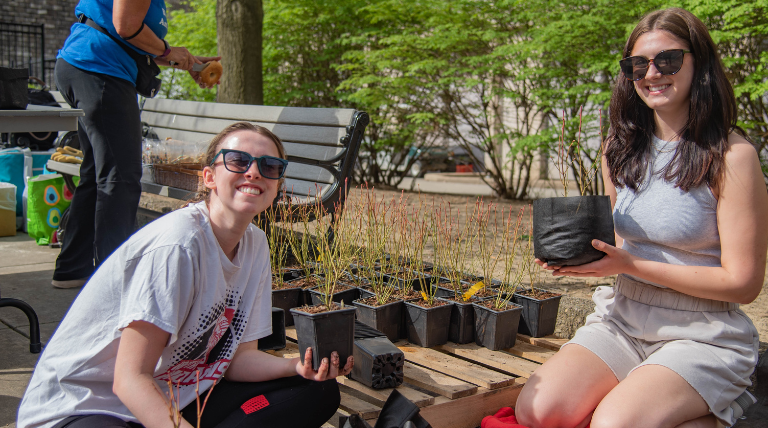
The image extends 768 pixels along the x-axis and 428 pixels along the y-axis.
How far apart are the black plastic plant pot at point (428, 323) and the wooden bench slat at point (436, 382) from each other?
0.89 feet

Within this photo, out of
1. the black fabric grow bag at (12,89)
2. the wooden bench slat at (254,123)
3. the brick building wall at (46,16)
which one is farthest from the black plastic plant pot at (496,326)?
the brick building wall at (46,16)

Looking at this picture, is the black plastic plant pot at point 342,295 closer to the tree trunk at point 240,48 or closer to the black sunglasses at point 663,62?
the black sunglasses at point 663,62

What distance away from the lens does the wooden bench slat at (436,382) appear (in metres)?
2.27

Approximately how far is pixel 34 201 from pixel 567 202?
4.46 metres

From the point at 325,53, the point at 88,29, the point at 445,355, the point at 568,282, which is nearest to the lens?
the point at 445,355

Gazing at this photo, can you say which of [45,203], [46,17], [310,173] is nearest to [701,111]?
[310,173]

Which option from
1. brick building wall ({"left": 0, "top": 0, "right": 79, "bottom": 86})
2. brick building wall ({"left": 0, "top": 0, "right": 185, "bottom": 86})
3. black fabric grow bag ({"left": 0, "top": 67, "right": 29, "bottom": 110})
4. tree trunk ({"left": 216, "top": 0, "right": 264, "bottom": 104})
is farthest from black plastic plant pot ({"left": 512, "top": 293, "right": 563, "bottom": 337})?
brick building wall ({"left": 0, "top": 0, "right": 79, "bottom": 86})

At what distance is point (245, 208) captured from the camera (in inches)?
70.4

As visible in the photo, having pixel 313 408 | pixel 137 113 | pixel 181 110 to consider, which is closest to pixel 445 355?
pixel 313 408

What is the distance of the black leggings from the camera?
1885mm

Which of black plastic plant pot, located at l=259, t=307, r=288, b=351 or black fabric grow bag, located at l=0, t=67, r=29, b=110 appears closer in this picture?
black plastic plant pot, located at l=259, t=307, r=288, b=351

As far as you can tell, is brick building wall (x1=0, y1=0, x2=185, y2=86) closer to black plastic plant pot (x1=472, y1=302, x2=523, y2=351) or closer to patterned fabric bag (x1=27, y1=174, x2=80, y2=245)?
patterned fabric bag (x1=27, y1=174, x2=80, y2=245)

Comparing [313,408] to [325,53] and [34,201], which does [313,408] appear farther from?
[325,53]

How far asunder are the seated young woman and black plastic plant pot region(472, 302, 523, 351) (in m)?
0.47
